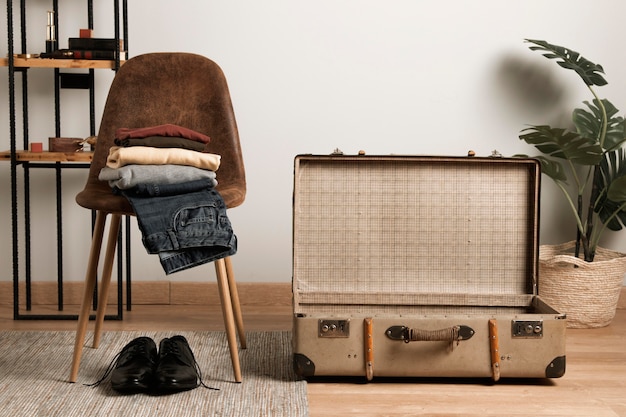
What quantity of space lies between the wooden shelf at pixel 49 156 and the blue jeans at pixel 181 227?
0.71m

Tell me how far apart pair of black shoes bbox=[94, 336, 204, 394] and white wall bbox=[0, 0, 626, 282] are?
0.94 metres

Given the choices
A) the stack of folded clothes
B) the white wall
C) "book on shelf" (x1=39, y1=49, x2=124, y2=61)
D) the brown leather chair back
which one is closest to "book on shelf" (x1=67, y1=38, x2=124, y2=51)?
"book on shelf" (x1=39, y1=49, x2=124, y2=61)

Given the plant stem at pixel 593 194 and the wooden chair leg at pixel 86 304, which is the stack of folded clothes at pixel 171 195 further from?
the plant stem at pixel 593 194

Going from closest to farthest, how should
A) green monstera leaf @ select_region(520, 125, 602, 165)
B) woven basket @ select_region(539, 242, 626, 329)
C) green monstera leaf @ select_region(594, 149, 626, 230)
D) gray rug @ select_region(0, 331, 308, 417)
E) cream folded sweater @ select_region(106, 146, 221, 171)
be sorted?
gray rug @ select_region(0, 331, 308, 417)
cream folded sweater @ select_region(106, 146, 221, 171)
green monstera leaf @ select_region(520, 125, 602, 165)
woven basket @ select_region(539, 242, 626, 329)
green monstera leaf @ select_region(594, 149, 626, 230)

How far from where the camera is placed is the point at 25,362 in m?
2.45

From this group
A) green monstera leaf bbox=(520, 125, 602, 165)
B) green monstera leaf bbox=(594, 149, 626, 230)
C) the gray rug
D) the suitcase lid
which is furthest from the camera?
green monstera leaf bbox=(594, 149, 626, 230)

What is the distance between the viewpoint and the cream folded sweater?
2.21 metres

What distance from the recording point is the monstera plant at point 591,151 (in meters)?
2.86

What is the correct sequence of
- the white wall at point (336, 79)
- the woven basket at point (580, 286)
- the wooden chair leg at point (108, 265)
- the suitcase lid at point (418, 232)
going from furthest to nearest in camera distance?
the white wall at point (336, 79), the woven basket at point (580, 286), the suitcase lid at point (418, 232), the wooden chair leg at point (108, 265)

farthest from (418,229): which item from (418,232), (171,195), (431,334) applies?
(171,195)

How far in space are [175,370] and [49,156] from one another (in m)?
1.04

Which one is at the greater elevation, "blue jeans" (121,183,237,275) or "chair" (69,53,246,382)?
"chair" (69,53,246,382)

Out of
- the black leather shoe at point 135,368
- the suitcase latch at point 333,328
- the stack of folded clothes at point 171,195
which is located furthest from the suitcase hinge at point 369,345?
the black leather shoe at point 135,368

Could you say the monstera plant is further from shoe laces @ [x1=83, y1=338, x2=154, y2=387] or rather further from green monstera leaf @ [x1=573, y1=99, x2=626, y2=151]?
shoe laces @ [x1=83, y1=338, x2=154, y2=387]
